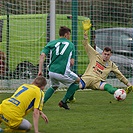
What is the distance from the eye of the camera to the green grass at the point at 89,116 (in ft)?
31.3

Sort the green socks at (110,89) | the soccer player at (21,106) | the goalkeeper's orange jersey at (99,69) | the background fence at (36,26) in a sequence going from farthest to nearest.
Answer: the background fence at (36,26) → the goalkeeper's orange jersey at (99,69) → the green socks at (110,89) → the soccer player at (21,106)

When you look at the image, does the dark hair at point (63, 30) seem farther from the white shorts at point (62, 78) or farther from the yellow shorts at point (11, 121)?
the yellow shorts at point (11, 121)

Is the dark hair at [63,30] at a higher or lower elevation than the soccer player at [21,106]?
higher

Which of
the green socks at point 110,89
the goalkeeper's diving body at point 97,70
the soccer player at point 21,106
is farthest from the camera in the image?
the goalkeeper's diving body at point 97,70

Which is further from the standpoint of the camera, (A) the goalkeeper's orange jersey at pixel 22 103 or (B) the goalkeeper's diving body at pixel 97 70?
(B) the goalkeeper's diving body at pixel 97 70

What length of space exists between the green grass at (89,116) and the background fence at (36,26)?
2.15m

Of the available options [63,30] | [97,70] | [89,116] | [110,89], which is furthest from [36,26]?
[89,116]

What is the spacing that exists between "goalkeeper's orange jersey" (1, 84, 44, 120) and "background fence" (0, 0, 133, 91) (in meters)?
7.53

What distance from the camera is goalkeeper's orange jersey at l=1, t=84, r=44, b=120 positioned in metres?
8.92

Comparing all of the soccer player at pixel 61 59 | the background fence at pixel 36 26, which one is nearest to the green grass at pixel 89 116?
the soccer player at pixel 61 59

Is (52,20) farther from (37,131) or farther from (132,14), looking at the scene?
(37,131)

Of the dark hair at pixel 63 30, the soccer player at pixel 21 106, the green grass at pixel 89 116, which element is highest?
the dark hair at pixel 63 30

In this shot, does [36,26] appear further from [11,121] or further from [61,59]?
[11,121]

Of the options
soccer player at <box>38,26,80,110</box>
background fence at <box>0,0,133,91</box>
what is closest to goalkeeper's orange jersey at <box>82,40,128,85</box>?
soccer player at <box>38,26,80,110</box>
